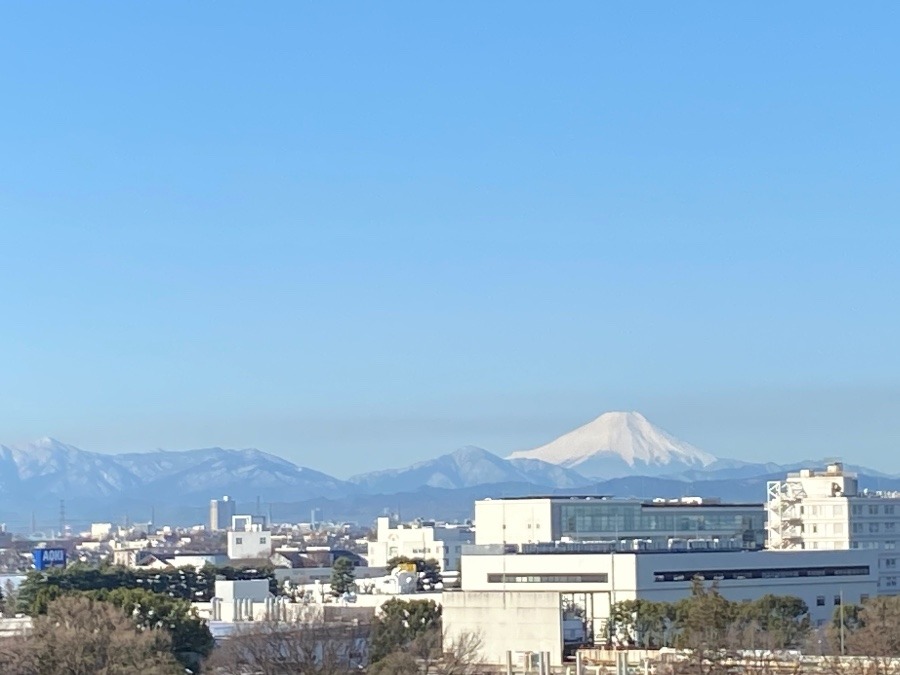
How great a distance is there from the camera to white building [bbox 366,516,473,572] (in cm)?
13673

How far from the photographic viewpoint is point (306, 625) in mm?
49594

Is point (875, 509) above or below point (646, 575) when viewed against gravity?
above

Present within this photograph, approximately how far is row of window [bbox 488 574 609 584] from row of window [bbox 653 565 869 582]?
81.1 inches

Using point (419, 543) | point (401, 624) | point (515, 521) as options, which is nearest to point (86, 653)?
point (401, 624)

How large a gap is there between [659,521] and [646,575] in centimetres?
2389

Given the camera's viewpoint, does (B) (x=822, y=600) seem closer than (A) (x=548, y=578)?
No

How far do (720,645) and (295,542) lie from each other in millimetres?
148301

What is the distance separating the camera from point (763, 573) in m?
70.3

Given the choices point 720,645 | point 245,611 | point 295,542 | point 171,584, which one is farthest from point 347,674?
point 295,542

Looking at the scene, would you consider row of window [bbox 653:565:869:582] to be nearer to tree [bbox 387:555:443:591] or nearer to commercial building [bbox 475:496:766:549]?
commercial building [bbox 475:496:766:549]

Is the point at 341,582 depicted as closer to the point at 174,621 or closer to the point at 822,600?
the point at 822,600

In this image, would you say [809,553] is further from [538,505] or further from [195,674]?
[195,674]

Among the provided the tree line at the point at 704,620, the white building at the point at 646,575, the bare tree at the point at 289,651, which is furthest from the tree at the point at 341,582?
the bare tree at the point at 289,651

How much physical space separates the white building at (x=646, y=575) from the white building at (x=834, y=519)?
1274 centimetres
